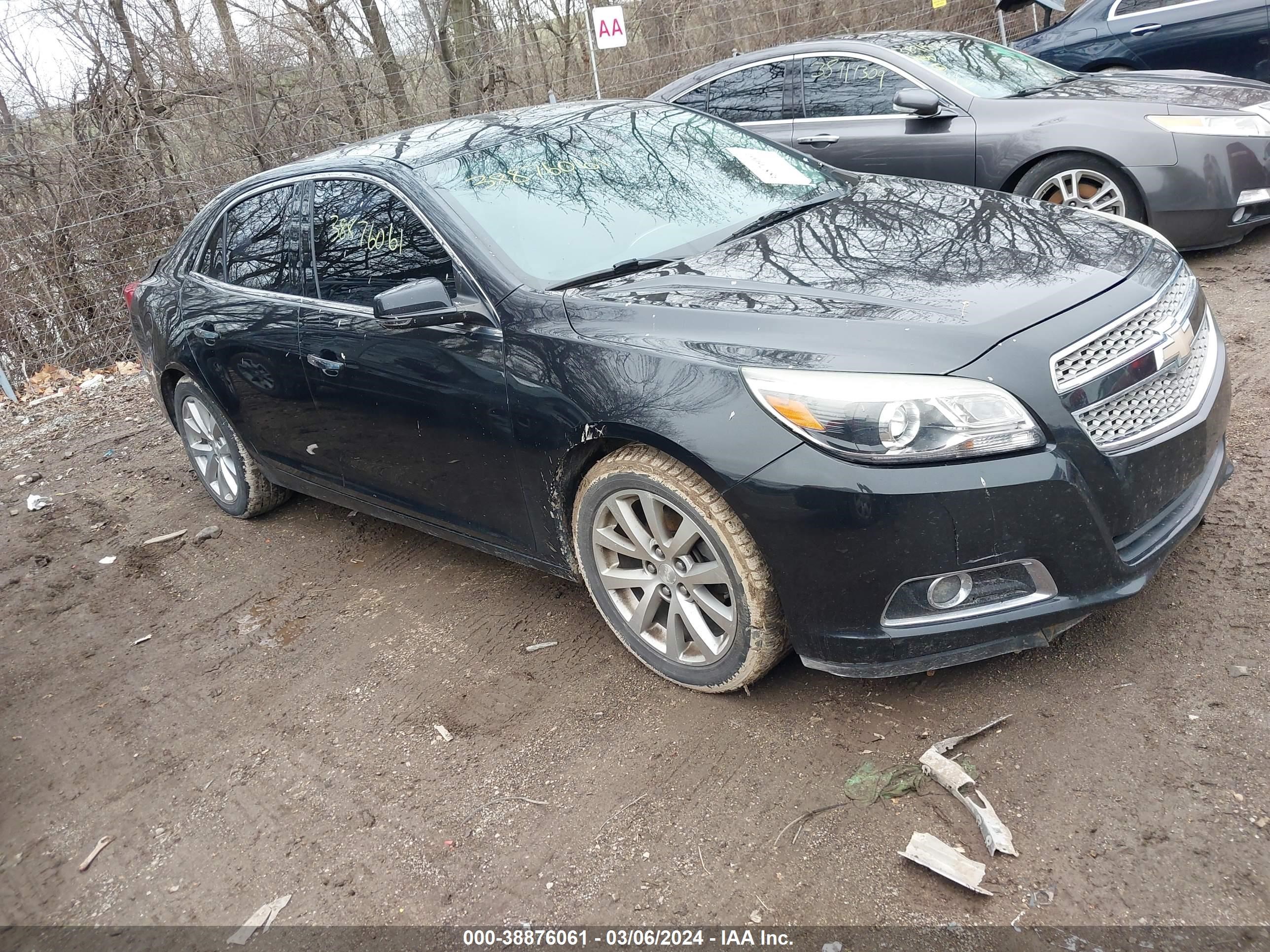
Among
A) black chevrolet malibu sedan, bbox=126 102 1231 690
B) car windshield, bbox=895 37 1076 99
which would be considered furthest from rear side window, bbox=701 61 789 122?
black chevrolet malibu sedan, bbox=126 102 1231 690

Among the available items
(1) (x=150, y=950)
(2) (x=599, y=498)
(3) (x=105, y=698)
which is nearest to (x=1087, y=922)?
(2) (x=599, y=498)

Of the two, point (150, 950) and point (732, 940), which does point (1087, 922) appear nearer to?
point (732, 940)

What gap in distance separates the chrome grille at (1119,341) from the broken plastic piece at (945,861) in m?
1.15

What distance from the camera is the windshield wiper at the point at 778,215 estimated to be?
11.3 feet

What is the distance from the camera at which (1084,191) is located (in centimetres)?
579

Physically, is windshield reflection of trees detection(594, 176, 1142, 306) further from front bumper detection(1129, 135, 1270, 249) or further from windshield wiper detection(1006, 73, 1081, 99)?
windshield wiper detection(1006, 73, 1081, 99)

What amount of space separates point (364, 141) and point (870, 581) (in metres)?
Answer: 3.03

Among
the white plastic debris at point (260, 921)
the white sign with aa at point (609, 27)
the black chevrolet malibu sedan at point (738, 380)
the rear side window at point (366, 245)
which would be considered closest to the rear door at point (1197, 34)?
the white sign with aa at point (609, 27)

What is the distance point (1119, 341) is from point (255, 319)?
3.33 m

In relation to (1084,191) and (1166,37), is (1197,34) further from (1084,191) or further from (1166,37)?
(1084,191)

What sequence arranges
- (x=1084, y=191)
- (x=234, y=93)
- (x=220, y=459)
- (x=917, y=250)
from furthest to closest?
(x=234, y=93) < (x=1084, y=191) < (x=220, y=459) < (x=917, y=250)

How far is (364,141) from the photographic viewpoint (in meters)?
4.26

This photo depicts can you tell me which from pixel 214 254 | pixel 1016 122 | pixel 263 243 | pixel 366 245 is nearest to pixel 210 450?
pixel 214 254

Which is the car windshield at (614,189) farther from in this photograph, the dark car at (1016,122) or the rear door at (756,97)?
Answer: the rear door at (756,97)
